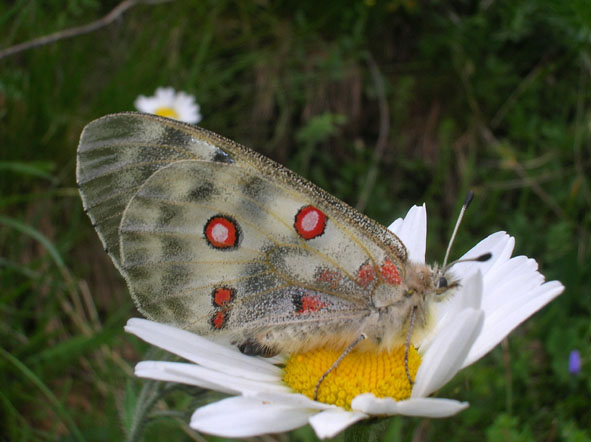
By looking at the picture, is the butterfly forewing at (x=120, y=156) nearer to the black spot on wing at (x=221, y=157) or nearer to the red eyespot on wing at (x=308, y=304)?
the black spot on wing at (x=221, y=157)

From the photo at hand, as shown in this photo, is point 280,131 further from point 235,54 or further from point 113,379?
point 113,379

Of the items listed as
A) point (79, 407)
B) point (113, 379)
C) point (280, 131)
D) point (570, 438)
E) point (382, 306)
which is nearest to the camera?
point (382, 306)

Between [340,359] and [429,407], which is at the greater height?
[340,359]

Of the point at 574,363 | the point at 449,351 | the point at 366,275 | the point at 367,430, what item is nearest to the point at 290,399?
the point at 367,430

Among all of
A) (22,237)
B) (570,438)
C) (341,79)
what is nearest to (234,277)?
(570,438)

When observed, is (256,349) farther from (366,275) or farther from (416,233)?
(416,233)

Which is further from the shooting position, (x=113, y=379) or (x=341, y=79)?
(x=341, y=79)
